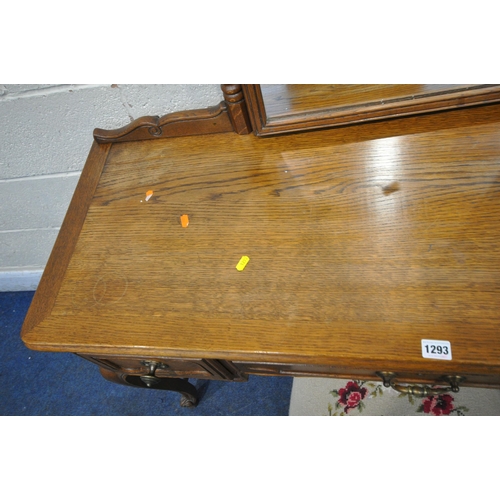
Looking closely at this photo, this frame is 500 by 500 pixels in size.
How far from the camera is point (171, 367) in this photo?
789mm

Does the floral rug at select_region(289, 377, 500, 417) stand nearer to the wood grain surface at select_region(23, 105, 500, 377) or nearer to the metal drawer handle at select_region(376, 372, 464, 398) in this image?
the metal drawer handle at select_region(376, 372, 464, 398)

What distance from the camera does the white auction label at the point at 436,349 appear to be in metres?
0.50

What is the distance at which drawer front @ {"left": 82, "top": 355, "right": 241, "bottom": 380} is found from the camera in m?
0.72

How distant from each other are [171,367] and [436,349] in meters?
0.50

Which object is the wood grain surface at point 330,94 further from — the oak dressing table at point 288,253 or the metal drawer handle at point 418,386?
the metal drawer handle at point 418,386

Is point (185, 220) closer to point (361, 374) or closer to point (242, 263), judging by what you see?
point (242, 263)

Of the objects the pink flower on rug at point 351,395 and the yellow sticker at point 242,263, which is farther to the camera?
the pink flower on rug at point 351,395

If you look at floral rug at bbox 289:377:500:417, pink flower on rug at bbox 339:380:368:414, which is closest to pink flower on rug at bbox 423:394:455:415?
floral rug at bbox 289:377:500:417

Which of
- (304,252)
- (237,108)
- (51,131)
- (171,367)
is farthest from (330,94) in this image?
(51,131)

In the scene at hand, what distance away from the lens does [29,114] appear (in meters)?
0.97

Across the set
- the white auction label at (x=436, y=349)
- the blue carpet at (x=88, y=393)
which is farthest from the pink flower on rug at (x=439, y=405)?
the white auction label at (x=436, y=349)

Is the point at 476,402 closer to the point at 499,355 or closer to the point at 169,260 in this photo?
the point at 499,355

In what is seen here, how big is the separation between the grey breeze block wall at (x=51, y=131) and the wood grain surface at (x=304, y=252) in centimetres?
18
